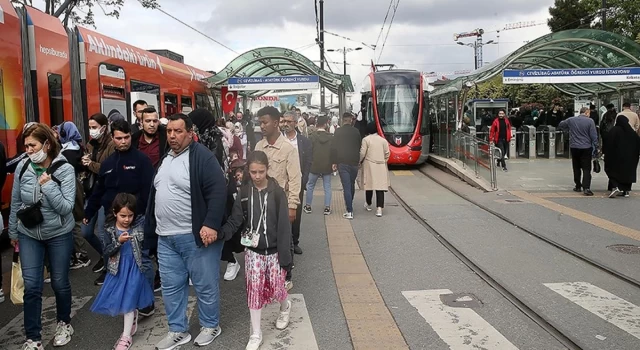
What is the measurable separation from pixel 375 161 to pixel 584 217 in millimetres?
3646

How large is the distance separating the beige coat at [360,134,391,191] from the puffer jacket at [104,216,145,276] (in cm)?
576

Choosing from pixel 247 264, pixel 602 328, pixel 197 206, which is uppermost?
pixel 197 206

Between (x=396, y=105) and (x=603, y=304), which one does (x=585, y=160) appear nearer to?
(x=396, y=105)

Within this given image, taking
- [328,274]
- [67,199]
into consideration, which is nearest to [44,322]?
[67,199]

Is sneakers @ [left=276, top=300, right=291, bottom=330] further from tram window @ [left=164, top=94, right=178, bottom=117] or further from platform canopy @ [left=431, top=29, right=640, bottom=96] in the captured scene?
platform canopy @ [left=431, top=29, right=640, bottom=96]

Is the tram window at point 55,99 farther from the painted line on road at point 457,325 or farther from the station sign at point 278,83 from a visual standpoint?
the station sign at point 278,83

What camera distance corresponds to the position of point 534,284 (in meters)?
5.95

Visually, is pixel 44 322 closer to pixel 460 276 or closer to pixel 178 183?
pixel 178 183

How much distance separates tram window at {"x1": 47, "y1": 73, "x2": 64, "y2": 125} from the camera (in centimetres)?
879

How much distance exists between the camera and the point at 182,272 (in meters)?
4.39

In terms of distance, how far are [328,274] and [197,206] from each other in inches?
A: 104

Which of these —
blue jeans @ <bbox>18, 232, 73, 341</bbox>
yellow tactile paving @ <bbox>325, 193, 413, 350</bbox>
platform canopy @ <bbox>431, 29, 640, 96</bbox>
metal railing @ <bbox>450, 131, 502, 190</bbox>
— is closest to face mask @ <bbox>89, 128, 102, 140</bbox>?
blue jeans @ <bbox>18, 232, 73, 341</bbox>

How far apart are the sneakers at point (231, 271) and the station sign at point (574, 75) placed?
44.1 ft

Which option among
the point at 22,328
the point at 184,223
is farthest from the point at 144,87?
the point at 184,223
